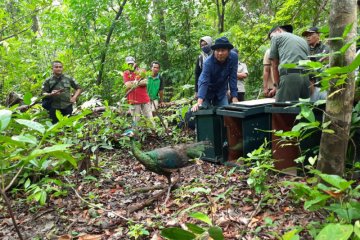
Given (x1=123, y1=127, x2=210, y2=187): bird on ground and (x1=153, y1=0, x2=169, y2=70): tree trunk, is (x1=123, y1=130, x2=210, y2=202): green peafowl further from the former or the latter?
(x1=153, y1=0, x2=169, y2=70): tree trunk

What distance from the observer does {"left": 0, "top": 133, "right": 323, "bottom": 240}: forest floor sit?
8.72 feet

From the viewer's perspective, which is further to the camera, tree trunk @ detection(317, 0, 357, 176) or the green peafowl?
Answer: the green peafowl

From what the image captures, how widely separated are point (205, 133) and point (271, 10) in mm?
6869

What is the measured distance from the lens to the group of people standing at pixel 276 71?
434 cm

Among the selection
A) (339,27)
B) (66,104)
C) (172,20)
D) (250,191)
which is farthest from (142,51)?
(339,27)

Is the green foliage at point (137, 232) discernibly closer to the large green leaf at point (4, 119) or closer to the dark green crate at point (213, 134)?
the large green leaf at point (4, 119)

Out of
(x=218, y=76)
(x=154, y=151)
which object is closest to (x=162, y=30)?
(x=218, y=76)

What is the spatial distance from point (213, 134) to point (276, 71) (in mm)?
1327

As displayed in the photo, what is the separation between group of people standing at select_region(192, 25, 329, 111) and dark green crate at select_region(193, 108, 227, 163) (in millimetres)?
242

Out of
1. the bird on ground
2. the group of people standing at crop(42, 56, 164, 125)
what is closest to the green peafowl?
the bird on ground

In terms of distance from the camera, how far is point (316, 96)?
462cm

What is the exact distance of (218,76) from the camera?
16.4 ft

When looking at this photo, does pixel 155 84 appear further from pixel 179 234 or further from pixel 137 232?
pixel 179 234

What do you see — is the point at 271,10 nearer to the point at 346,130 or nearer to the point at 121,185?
the point at 121,185
